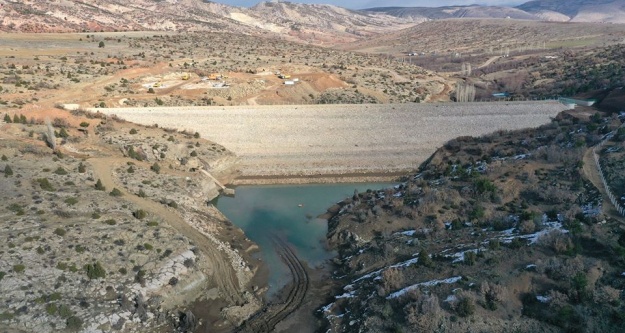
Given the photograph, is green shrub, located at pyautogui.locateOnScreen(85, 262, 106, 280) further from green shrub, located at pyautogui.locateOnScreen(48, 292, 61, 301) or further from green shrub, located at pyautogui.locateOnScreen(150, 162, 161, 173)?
green shrub, located at pyautogui.locateOnScreen(150, 162, 161, 173)

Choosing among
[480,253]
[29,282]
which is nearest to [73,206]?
[29,282]

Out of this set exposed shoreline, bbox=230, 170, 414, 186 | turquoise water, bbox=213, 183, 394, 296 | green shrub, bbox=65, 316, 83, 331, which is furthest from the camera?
exposed shoreline, bbox=230, 170, 414, 186

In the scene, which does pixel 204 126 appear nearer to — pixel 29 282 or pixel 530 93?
pixel 29 282

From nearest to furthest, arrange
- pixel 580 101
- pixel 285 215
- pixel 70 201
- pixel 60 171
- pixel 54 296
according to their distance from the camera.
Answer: pixel 54 296
pixel 70 201
pixel 60 171
pixel 285 215
pixel 580 101

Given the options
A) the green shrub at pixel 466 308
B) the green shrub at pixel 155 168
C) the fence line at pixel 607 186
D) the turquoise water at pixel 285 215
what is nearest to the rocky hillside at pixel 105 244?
the green shrub at pixel 155 168

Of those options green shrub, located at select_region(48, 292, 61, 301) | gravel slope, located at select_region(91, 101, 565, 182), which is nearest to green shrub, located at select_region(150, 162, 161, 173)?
gravel slope, located at select_region(91, 101, 565, 182)

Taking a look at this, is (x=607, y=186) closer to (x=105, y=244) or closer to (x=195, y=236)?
(x=195, y=236)

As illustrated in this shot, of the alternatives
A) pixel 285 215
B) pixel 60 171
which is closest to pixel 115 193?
pixel 60 171
